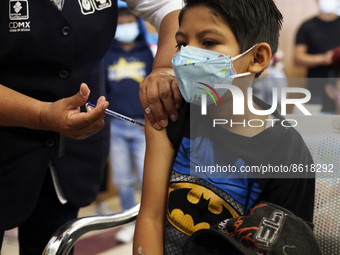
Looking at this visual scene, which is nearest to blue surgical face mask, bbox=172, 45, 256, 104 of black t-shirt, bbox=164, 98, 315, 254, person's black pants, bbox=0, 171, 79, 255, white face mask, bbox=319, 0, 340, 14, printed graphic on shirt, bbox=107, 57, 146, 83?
black t-shirt, bbox=164, 98, 315, 254

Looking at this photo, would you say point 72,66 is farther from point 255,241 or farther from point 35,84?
point 255,241

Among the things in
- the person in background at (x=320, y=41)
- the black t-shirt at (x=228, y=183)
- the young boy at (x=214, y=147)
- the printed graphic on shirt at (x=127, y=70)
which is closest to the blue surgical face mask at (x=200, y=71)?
the young boy at (x=214, y=147)

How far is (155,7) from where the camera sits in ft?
4.55

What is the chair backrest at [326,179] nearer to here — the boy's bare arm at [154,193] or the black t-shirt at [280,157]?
the black t-shirt at [280,157]

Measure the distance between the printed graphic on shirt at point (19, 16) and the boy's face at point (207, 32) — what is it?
410mm

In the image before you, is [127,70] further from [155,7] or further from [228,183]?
[228,183]

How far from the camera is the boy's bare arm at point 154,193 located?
1.07 m

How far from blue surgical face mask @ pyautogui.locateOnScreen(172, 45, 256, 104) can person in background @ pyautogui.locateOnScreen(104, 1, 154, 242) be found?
6.54 feet

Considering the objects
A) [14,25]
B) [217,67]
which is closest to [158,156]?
[217,67]

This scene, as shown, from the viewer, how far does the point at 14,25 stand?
116 cm

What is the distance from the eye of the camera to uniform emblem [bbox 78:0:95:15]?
1261mm

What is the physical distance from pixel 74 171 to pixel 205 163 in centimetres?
53

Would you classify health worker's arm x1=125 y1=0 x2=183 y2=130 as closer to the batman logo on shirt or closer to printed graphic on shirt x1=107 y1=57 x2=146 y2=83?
the batman logo on shirt

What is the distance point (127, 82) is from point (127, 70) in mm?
95
